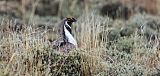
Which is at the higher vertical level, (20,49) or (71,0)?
(20,49)

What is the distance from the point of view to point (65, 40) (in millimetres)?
9422

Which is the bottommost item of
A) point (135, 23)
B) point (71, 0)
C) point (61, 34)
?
point (71, 0)

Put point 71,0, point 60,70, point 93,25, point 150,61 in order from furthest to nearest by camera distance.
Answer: point 71,0 → point 93,25 → point 150,61 → point 60,70

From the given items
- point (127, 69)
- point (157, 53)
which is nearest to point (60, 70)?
point (127, 69)

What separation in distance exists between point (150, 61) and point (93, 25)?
1.22 metres

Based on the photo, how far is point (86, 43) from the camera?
351 inches

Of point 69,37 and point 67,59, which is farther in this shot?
point 69,37

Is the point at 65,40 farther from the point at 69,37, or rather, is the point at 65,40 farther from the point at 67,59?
the point at 67,59

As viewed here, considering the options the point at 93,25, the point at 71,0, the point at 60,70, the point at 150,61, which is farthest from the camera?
the point at 71,0

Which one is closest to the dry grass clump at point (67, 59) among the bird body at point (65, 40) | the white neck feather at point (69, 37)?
the bird body at point (65, 40)

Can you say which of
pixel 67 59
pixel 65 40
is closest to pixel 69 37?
pixel 65 40

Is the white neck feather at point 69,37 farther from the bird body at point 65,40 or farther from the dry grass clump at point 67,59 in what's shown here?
Answer: the dry grass clump at point 67,59

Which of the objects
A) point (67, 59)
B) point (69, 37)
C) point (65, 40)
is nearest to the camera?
point (67, 59)

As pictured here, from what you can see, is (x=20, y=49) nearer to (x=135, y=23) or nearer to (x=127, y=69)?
(x=127, y=69)
